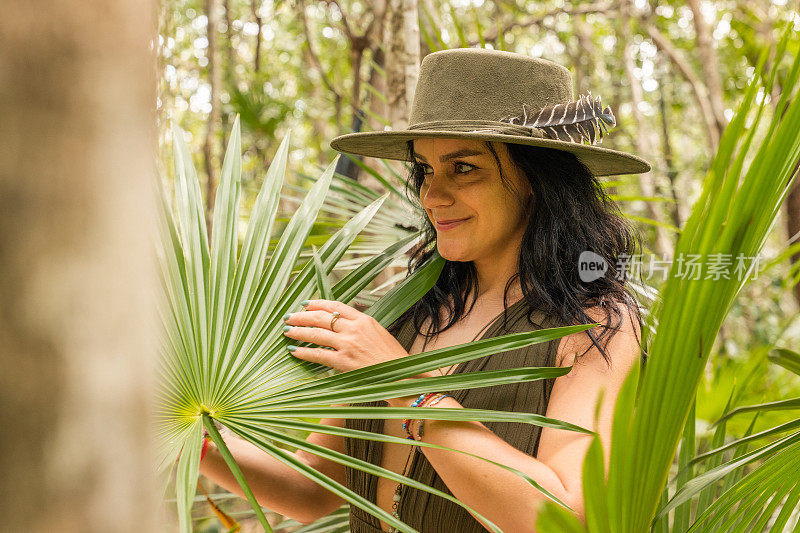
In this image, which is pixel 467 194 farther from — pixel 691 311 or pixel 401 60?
pixel 401 60

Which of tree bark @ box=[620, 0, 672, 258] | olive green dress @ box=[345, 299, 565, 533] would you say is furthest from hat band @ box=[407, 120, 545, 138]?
tree bark @ box=[620, 0, 672, 258]

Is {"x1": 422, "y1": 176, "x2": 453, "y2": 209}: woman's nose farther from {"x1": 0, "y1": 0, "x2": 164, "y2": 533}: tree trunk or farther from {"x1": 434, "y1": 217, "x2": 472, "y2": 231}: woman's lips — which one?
{"x1": 0, "y1": 0, "x2": 164, "y2": 533}: tree trunk

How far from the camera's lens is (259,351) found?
3.25 feet

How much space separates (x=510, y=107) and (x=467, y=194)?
179 millimetres

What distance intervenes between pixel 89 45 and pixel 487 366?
0.93 metres

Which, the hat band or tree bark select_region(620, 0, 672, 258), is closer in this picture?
the hat band

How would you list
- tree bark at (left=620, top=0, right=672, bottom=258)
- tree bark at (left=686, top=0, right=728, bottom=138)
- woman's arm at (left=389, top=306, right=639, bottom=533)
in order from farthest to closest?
tree bark at (left=620, top=0, right=672, bottom=258), tree bark at (left=686, top=0, right=728, bottom=138), woman's arm at (left=389, top=306, right=639, bottom=533)

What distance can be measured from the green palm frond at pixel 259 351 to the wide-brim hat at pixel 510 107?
0.25 metres

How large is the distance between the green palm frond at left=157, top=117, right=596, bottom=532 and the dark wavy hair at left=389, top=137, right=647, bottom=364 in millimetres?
211

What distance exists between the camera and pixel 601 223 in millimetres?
1351

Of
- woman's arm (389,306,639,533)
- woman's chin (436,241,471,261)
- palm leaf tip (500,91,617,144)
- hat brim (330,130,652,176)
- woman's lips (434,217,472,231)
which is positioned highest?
palm leaf tip (500,91,617,144)

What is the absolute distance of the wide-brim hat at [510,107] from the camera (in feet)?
3.95

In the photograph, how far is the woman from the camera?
43.8 inches

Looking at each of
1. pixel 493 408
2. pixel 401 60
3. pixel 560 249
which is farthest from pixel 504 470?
→ pixel 401 60
